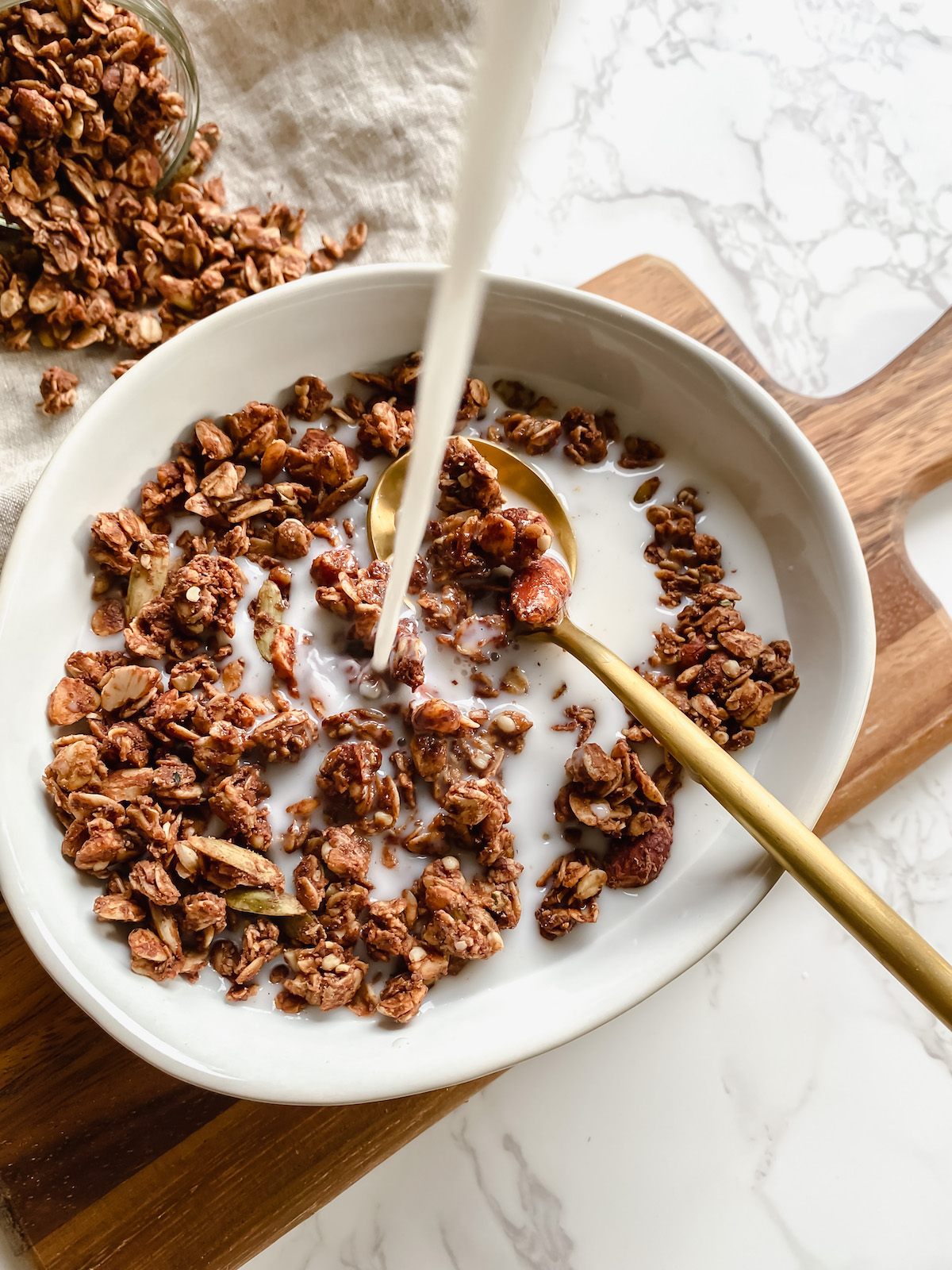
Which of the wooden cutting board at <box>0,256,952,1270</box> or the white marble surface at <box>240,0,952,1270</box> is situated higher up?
the white marble surface at <box>240,0,952,1270</box>

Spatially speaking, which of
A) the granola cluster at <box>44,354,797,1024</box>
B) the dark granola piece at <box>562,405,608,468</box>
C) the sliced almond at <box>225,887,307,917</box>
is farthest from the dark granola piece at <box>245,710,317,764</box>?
the dark granola piece at <box>562,405,608,468</box>

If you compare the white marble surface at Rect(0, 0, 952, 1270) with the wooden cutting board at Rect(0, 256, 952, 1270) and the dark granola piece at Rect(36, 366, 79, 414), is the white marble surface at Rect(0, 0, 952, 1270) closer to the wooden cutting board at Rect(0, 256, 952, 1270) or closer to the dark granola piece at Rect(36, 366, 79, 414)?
the wooden cutting board at Rect(0, 256, 952, 1270)

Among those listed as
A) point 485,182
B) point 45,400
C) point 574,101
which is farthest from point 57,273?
point 574,101

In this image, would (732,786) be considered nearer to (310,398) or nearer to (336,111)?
(310,398)

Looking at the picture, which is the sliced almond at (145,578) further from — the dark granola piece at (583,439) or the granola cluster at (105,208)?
the dark granola piece at (583,439)

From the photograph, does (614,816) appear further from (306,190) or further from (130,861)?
(306,190)

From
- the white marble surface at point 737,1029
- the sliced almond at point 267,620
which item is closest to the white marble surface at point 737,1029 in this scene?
the white marble surface at point 737,1029

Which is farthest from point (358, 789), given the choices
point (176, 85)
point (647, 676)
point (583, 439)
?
point (176, 85)
